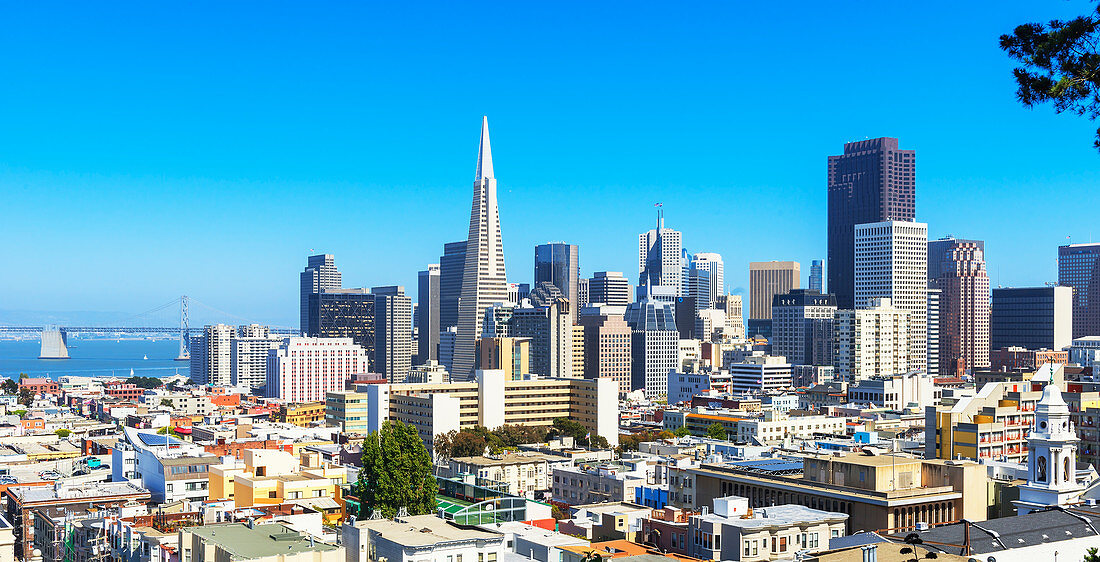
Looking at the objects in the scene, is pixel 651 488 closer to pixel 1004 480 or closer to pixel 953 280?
pixel 1004 480

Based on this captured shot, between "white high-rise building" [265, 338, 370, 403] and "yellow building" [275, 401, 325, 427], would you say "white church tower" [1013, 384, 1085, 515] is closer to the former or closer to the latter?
"yellow building" [275, 401, 325, 427]

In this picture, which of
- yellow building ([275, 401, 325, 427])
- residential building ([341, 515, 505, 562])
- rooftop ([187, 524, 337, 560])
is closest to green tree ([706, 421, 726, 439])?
yellow building ([275, 401, 325, 427])

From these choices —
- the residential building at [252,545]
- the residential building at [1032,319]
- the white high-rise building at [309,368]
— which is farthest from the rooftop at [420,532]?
the residential building at [1032,319]

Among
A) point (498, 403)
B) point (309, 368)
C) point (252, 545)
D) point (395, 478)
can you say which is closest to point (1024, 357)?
point (498, 403)

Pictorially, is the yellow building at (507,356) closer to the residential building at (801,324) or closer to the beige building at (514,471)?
the residential building at (801,324)

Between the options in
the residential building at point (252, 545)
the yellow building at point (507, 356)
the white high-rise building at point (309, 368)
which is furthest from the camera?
the white high-rise building at point (309, 368)
